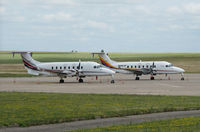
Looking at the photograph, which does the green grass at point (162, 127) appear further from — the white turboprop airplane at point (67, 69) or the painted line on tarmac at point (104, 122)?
the white turboprop airplane at point (67, 69)

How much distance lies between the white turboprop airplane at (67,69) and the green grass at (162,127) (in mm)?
38607

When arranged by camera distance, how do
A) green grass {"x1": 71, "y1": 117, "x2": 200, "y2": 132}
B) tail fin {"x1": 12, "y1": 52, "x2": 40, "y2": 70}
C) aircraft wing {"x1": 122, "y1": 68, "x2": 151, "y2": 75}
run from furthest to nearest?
1. aircraft wing {"x1": 122, "y1": 68, "x2": 151, "y2": 75}
2. tail fin {"x1": 12, "y1": 52, "x2": 40, "y2": 70}
3. green grass {"x1": 71, "y1": 117, "x2": 200, "y2": 132}

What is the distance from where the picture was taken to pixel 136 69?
219ft

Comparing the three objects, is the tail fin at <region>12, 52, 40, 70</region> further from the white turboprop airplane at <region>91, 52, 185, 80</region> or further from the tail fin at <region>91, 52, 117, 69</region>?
the white turboprop airplane at <region>91, 52, 185, 80</region>

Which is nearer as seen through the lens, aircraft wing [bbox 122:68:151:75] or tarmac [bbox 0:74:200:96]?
tarmac [bbox 0:74:200:96]

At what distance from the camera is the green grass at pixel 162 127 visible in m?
16.5

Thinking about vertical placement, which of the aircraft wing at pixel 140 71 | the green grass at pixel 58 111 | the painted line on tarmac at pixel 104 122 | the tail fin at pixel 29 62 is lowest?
the painted line on tarmac at pixel 104 122

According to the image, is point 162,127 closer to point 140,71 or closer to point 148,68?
point 148,68

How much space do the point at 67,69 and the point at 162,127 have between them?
43.1 metres

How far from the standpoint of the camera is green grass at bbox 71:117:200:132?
16547mm

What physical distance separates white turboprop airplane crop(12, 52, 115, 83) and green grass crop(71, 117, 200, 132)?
3861 centimetres

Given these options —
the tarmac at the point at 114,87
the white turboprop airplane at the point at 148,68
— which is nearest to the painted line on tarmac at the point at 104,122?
the tarmac at the point at 114,87

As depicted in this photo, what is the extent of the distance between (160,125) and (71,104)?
9.51m

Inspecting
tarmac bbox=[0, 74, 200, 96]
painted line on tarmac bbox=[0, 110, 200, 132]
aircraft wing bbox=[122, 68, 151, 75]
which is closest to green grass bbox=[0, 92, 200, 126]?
painted line on tarmac bbox=[0, 110, 200, 132]
